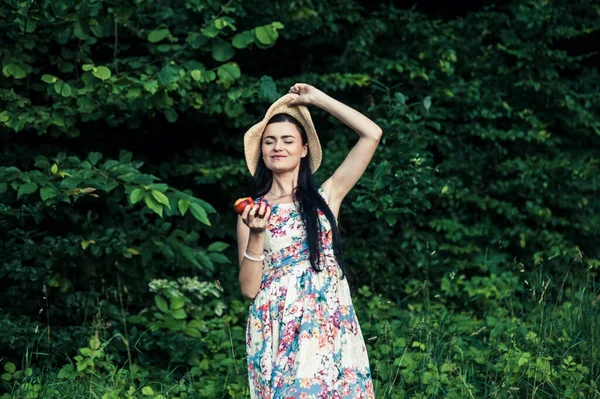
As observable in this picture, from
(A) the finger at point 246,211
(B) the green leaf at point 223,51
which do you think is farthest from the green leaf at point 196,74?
(A) the finger at point 246,211

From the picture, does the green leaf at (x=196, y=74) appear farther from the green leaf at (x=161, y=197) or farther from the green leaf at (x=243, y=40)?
the green leaf at (x=161, y=197)

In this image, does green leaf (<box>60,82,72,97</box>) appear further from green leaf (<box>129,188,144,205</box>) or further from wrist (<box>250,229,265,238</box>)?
wrist (<box>250,229,265,238</box>)

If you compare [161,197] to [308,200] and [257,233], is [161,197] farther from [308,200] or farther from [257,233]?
[257,233]

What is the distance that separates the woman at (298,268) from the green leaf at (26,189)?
1.22 meters

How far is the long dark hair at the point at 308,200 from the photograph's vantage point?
294 centimetres

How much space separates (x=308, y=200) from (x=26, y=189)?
154cm

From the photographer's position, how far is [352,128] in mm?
3018

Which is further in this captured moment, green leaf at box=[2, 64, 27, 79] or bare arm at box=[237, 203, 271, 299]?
green leaf at box=[2, 64, 27, 79]

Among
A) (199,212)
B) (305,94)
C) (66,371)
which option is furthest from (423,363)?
(66,371)

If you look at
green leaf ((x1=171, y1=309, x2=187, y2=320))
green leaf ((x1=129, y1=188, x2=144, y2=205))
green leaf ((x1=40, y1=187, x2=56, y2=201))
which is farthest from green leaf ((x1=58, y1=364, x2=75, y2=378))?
green leaf ((x1=129, y1=188, x2=144, y2=205))

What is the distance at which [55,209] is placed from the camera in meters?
4.07

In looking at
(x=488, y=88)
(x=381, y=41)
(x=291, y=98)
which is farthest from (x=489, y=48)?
(x=291, y=98)

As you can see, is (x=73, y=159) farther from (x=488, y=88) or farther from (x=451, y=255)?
(x=488, y=88)

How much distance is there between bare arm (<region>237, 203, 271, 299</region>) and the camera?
2639 mm
